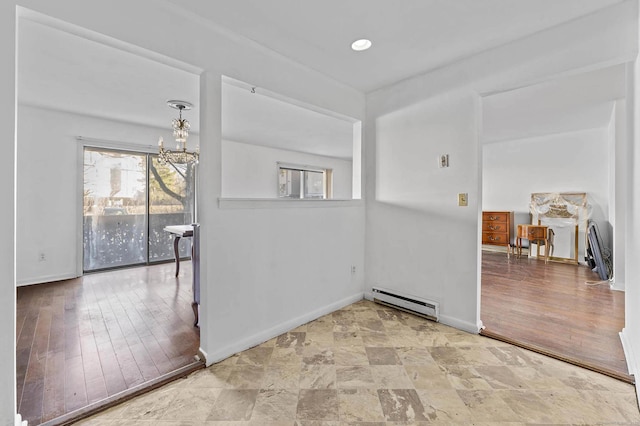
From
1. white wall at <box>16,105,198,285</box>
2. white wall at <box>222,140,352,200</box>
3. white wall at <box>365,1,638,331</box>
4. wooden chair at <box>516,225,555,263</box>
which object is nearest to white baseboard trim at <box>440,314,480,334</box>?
white wall at <box>365,1,638,331</box>

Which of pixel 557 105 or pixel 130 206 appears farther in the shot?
pixel 130 206

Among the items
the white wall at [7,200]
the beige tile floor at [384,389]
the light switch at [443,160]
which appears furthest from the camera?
the light switch at [443,160]

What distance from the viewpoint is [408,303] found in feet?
9.77

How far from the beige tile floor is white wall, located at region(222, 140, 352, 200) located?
4.14 m

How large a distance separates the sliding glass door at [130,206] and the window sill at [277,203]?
3.69 m

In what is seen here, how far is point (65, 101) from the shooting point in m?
3.71

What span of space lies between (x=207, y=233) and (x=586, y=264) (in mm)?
6318

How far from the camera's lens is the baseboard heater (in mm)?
2793

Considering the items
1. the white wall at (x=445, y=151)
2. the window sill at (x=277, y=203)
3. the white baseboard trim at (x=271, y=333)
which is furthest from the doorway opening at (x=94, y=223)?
the white wall at (x=445, y=151)

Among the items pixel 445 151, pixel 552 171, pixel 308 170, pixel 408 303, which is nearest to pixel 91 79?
pixel 445 151

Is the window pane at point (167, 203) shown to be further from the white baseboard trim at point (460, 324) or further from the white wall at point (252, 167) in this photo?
the white baseboard trim at point (460, 324)

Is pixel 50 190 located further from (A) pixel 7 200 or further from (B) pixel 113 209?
(A) pixel 7 200

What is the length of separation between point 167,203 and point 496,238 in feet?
21.8

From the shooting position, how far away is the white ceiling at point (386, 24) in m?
1.87
